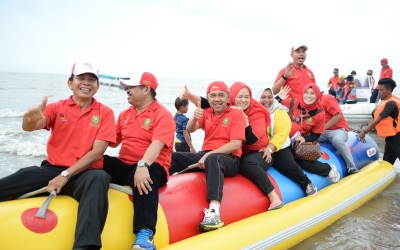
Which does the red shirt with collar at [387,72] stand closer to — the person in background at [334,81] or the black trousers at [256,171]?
the person in background at [334,81]

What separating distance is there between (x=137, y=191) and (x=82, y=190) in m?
0.45

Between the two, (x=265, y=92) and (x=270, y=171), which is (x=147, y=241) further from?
(x=265, y=92)

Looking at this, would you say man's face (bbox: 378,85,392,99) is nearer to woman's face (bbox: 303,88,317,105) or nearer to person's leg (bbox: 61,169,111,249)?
woman's face (bbox: 303,88,317,105)

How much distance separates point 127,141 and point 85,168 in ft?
1.98

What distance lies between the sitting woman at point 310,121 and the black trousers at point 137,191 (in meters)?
2.49

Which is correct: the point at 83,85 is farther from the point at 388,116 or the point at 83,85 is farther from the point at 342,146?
the point at 388,116

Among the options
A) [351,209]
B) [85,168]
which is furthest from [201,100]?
[351,209]

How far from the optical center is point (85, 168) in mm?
3076

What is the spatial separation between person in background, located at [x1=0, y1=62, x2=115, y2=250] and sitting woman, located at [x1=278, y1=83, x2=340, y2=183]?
9.92 ft

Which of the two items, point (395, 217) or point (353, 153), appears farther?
point (353, 153)

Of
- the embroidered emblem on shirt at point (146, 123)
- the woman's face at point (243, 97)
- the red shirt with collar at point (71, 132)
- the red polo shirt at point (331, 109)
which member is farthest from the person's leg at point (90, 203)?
the red polo shirt at point (331, 109)

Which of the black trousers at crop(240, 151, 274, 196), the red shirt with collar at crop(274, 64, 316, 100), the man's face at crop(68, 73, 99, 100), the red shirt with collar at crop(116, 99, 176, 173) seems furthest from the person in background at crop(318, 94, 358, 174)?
the man's face at crop(68, 73, 99, 100)

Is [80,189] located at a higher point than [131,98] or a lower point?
lower

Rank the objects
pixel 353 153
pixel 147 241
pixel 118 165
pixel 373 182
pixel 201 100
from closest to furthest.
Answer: pixel 147 241
pixel 118 165
pixel 201 100
pixel 373 182
pixel 353 153
